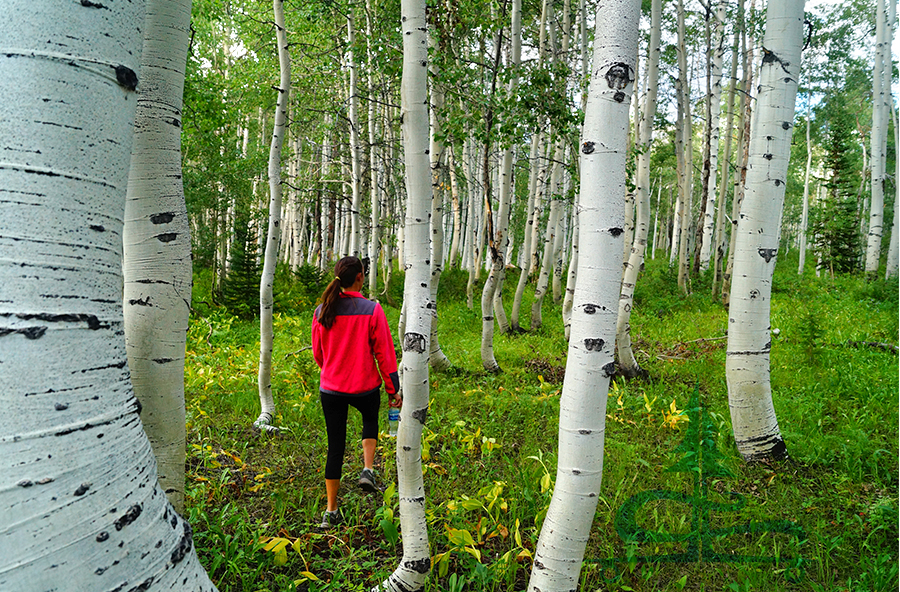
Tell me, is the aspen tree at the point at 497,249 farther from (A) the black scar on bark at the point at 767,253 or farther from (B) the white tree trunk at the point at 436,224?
(A) the black scar on bark at the point at 767,253

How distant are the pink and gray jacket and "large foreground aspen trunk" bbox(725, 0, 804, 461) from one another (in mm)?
2749

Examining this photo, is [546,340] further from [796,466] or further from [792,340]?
[796,466]

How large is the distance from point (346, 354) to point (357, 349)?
3.5 inches

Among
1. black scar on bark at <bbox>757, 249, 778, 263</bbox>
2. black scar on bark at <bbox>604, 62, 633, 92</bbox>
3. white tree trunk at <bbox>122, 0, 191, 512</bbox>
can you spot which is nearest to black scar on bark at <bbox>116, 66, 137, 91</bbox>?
white tree trunk at <bbox>122, 0, 191, 512</bbox>

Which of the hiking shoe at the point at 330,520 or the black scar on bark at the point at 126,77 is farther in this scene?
the hiking shoe at the point at 330,520

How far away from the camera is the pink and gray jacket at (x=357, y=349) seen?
11.5 feet

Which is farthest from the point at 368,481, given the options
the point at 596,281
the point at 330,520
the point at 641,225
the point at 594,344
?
the point at 641,225

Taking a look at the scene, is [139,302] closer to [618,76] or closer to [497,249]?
[618,76]

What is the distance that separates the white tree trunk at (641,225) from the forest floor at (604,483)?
1.44 ft

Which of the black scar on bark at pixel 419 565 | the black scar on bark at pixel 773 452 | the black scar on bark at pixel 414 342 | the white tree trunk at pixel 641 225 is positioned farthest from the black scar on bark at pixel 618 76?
the white tree trunk at pixel 641 225

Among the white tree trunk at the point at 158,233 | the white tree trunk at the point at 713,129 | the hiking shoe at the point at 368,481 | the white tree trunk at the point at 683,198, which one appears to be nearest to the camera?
the white tree trunk at the point at 158,233

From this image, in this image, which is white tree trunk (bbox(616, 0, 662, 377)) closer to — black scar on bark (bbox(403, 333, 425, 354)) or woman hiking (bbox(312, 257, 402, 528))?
woman hiking (bbox(312, 257, 402, 528))

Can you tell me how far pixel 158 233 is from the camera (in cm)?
203

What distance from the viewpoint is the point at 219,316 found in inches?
393
